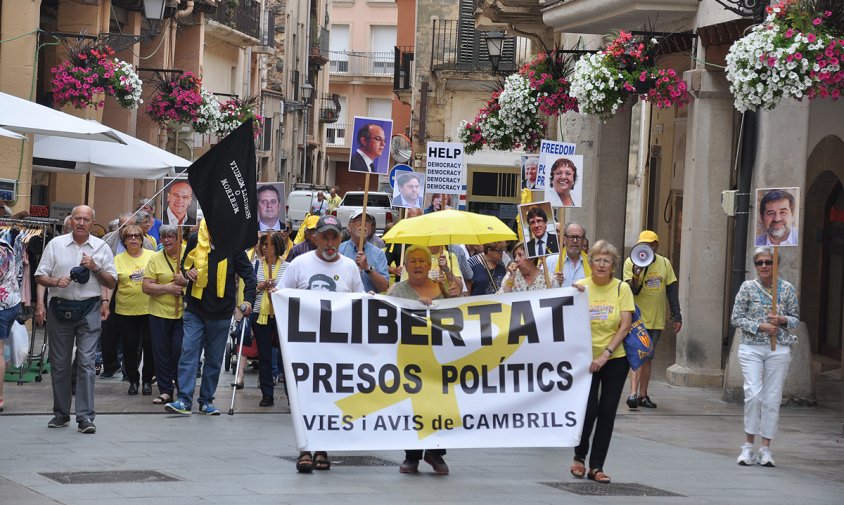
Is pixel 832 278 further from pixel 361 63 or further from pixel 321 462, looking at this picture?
pixel 361 63

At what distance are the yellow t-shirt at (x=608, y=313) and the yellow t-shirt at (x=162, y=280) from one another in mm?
5409

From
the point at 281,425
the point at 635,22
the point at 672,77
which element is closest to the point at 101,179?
the point at 635,22

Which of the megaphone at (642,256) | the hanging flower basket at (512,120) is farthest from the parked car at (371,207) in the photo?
the megaphone at (642,256)

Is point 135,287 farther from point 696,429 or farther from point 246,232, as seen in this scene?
point 696,429

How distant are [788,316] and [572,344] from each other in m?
2.42

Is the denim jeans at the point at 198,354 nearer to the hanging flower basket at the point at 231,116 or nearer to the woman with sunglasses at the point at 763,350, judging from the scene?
the woman with sunglasses at the point at 763,350

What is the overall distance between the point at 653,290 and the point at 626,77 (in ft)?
8.75

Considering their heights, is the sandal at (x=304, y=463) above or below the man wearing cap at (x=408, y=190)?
below

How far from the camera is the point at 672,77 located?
17156mm

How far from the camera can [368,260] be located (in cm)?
1492

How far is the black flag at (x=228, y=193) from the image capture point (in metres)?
13.6

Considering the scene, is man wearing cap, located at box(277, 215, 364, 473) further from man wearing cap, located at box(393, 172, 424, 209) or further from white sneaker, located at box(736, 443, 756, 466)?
man wearing cap, located at box(393, 172, 424, 209)

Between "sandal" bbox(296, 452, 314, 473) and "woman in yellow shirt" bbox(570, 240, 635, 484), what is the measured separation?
187cm

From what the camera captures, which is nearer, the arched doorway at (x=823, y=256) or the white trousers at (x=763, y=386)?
the white trousers at (x=763, y=386)
